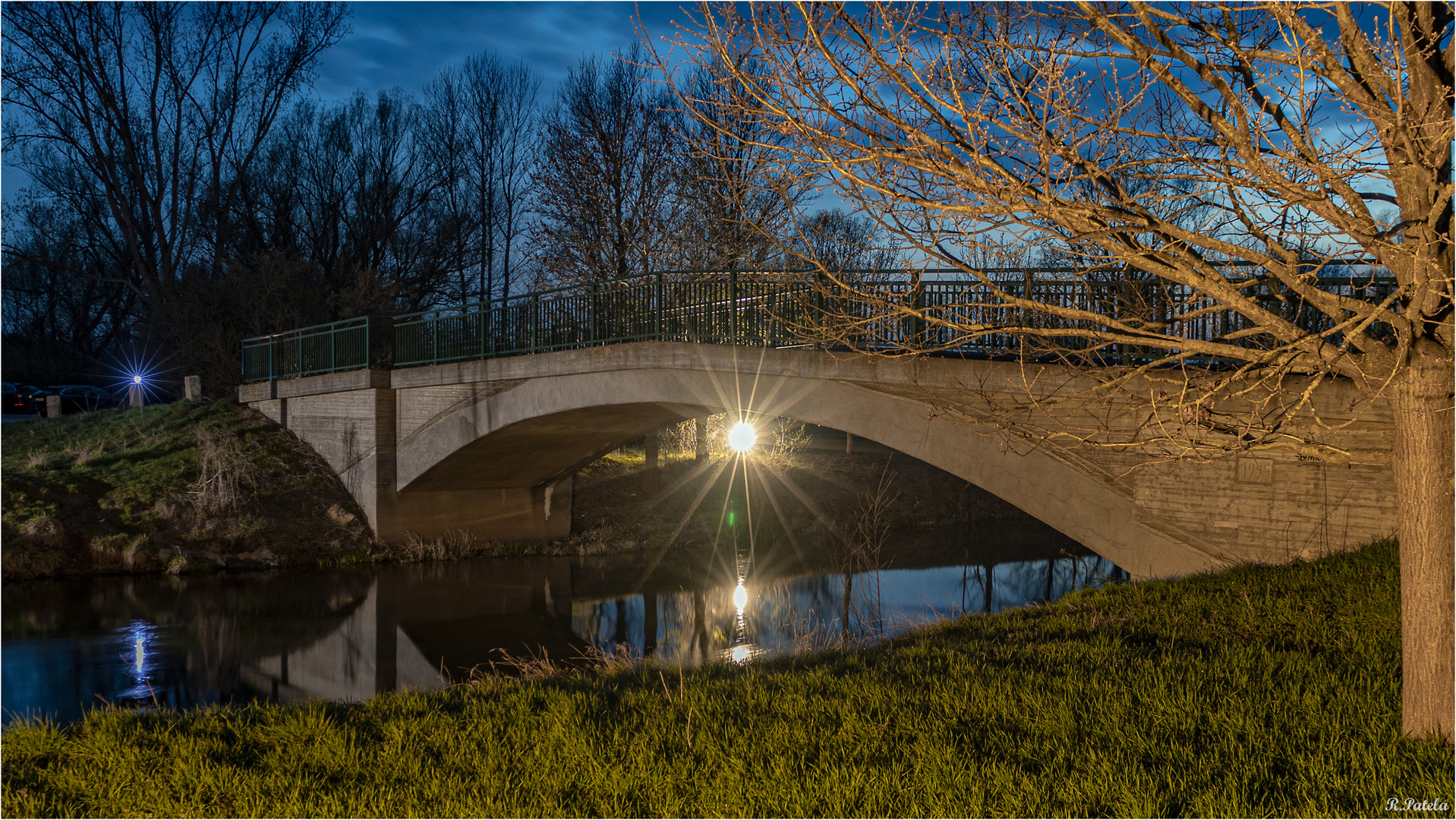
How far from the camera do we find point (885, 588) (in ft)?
53.0

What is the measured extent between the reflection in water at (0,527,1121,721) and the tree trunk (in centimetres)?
529

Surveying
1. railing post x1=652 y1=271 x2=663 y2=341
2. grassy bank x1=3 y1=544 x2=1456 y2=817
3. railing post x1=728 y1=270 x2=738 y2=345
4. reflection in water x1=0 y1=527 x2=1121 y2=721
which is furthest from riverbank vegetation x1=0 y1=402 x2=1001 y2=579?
grassy bank x1=3 y1=544 x2=1456 y2=817

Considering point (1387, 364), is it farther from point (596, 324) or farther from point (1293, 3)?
point (596, 324)

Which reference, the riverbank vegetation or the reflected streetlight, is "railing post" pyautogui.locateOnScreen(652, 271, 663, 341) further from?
the reflected streetlight

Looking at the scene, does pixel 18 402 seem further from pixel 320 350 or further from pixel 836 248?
pixel 836 248

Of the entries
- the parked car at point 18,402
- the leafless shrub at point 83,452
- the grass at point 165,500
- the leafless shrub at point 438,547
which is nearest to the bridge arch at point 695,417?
the leafless shrub at point 438,547

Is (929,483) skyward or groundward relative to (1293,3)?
groundward

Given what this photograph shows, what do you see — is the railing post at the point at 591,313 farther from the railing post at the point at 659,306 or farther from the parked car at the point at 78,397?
the parked car at the point at 78,397

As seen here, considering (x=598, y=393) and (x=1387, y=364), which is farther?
(x=598, y=393)

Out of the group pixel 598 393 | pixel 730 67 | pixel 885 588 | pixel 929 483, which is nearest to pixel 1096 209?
pixel 730 67

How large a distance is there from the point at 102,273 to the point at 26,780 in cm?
3886

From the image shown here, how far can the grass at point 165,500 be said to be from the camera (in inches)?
645

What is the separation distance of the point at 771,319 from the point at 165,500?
39.8 feet

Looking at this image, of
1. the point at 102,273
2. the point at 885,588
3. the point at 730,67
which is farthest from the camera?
the point at 102,273
